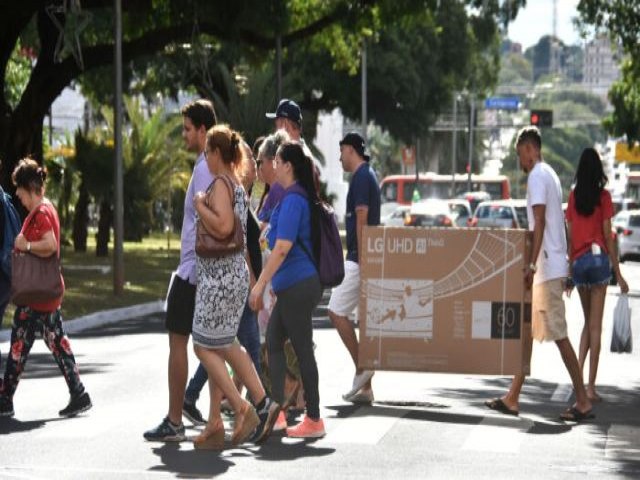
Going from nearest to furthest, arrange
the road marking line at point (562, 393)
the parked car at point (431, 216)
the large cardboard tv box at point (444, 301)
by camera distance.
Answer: the large cardboard tv box at point (444, 301)
the road marking line at point (562, 393)
the parked car at point (431, 216)

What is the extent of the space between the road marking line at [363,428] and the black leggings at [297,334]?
23 cm

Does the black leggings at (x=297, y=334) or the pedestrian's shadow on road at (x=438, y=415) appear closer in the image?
the black leggings at (x=297, y=334)

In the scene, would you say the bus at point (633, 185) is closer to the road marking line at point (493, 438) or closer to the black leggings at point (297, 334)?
the road marking line at point (493, 438)

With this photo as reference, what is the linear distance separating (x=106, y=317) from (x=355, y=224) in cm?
1032

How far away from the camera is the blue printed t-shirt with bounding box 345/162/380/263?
12.9 meters

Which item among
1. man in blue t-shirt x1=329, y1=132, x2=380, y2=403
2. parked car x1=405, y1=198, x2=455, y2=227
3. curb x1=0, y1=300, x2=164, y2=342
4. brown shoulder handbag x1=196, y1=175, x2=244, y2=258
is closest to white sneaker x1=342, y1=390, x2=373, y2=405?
man in blue t-shirt x1=329, y1=132, x2=380, y2=403

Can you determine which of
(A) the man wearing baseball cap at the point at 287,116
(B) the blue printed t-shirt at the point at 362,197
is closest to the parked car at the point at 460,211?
(B) the blue printed t-shirt at the point at 362,197

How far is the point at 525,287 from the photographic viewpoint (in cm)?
1248

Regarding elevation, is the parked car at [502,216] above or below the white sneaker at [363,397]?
above

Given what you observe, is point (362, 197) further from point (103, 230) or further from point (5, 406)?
point (103, 230)

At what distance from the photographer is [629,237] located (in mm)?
53000

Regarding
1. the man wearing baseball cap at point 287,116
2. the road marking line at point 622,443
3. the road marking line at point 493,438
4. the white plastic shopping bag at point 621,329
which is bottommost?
the road marking line at point 622,443

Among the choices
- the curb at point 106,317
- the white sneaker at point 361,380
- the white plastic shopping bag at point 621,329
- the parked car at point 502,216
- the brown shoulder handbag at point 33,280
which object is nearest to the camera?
the brown shoulder handbag at point 33,280

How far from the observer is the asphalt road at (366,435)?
9812 mm
